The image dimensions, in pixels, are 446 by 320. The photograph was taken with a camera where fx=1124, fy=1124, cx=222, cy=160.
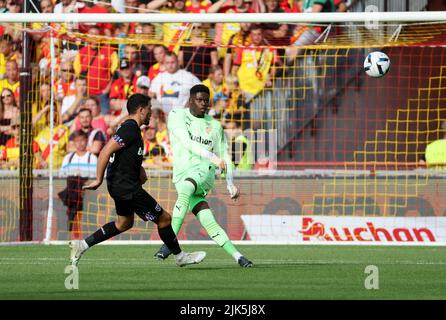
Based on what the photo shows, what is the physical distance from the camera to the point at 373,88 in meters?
20.1

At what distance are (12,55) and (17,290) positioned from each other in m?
11.5

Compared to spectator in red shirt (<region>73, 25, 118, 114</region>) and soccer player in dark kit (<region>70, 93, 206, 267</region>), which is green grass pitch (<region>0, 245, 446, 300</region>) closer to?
soccer player in dark kit (<region>70, 93, 206, 267</region>)

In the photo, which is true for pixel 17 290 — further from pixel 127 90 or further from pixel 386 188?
pixel 127 90

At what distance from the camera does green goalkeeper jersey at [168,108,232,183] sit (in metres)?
13.3

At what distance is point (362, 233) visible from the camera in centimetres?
1830

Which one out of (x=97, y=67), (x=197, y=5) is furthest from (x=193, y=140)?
(x=197, y=5)

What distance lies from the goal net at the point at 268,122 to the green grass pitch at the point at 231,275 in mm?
1625

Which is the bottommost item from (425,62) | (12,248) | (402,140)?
(12,248)

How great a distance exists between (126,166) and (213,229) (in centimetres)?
139

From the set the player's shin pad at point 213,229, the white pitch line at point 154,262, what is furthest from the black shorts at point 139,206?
the white pitch line at point 154,262

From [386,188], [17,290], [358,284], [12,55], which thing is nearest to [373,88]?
[386,188]

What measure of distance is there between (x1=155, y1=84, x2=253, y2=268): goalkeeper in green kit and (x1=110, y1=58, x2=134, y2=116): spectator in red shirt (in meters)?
6.88

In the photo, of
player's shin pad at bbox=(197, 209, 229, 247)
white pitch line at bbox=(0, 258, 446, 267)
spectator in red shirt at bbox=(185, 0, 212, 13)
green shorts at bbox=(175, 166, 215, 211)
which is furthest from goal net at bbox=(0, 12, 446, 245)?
player's shin pad at bbox=(197, 209, 229, 247)

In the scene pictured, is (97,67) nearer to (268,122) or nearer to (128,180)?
(268,122)
